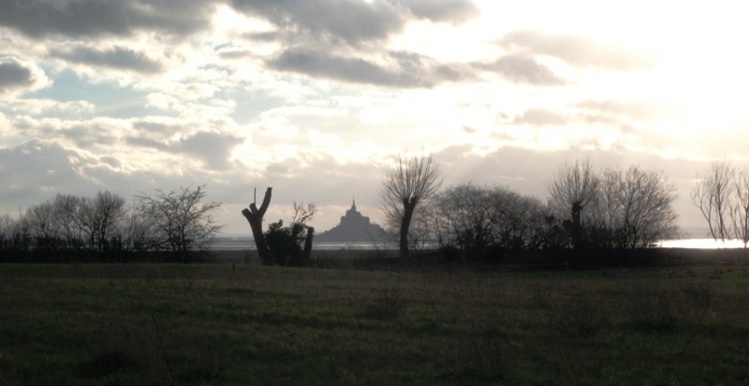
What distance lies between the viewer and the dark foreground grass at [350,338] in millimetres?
10992

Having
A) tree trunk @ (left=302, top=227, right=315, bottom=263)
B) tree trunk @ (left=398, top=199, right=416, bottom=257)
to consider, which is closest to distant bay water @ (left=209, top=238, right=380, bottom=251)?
tree trunk @ (left=398, top=199, right=416, bottom=257)

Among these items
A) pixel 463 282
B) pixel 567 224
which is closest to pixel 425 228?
pixel 567 224

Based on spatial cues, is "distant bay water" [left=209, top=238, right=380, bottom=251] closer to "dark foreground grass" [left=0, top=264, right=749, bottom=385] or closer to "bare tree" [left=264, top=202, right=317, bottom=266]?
"bare tree" [left=264, top=202, right=317, bottom=266]

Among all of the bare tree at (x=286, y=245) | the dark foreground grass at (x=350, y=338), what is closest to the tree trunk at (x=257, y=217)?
the bare tree at (x=286, y=245)

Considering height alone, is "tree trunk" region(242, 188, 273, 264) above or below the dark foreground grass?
above

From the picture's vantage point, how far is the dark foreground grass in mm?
10992

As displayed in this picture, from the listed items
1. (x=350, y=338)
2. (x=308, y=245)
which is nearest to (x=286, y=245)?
(x=308, y=245)

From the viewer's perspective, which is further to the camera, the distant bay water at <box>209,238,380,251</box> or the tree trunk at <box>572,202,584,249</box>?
the distant bay water at <box>209,238,380,251</box>

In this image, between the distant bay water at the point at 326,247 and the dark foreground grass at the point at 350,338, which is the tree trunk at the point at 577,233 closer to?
the distant bay water at the point at 326,247

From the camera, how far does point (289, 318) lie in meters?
16.5

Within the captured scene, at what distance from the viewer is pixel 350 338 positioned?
1398cm

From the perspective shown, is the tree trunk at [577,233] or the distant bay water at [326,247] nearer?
the tree trunk at [577,233]

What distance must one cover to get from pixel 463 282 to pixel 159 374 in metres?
20.3

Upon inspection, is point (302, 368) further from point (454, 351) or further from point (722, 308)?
point (722, 308)
